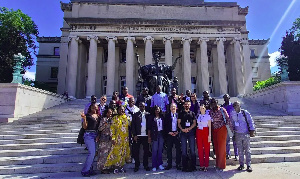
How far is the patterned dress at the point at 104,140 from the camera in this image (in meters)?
5.62

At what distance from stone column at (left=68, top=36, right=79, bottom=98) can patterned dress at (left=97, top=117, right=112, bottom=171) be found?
21.0 m

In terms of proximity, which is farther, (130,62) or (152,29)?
(152,29)

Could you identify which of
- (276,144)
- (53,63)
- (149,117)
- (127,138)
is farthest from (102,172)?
(53,63)

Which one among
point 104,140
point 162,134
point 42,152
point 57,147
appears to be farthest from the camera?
point 57,147

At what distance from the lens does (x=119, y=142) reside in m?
5.78

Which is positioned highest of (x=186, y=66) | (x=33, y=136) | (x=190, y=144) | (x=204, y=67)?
(x=186, y=66)

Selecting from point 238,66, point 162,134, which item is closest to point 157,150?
point 162,134

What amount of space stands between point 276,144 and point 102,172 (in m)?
6.50

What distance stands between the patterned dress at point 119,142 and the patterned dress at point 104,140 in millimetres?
101

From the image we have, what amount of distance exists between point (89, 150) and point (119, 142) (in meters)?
0.84

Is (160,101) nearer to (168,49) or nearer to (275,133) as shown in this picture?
(275,133)

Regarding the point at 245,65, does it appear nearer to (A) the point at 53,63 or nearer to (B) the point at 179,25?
(B) the point at 179,25

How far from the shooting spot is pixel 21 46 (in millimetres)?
26484

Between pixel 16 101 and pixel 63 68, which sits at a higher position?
pixel 63 68
